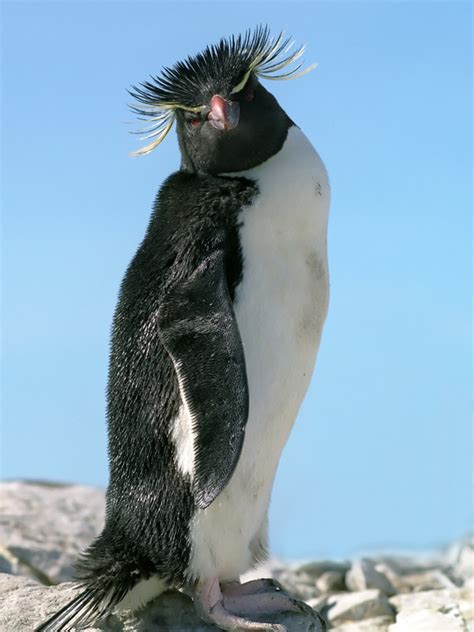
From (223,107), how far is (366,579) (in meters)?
2.90

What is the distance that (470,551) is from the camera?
19.9 feet

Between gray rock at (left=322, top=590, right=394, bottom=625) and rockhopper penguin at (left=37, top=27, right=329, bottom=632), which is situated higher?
rockhopper penguin at (left=37, top=27, right=329, bottom=632)

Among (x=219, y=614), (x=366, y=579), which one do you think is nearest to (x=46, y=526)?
(x=366, y=579)

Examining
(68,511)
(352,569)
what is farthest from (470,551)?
(68,511)

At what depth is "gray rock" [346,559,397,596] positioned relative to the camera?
17.3 feet

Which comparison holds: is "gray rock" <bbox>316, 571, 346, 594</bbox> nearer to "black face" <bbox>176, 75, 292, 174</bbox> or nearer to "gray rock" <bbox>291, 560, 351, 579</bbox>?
"gray rock" <bbox>291, 560, 351, 579</bbox>

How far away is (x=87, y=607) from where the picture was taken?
3158mm

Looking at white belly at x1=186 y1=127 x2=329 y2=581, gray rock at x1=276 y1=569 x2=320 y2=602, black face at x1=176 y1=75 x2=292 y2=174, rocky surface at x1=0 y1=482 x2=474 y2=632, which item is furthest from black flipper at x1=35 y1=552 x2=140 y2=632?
gray rock at x1=276 y1=569 x2=320 y2=602

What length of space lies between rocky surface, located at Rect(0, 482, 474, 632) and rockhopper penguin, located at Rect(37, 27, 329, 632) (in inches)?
4.3

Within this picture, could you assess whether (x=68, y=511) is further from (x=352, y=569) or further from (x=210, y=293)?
(x=210, y=293)

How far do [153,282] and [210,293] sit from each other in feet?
0.73

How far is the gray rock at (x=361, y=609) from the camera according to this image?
15.3ft

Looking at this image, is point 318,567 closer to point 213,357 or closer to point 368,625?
point 368,625

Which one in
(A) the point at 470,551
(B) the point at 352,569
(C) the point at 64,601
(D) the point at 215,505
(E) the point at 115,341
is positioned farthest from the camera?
(A) the point at 470,551
